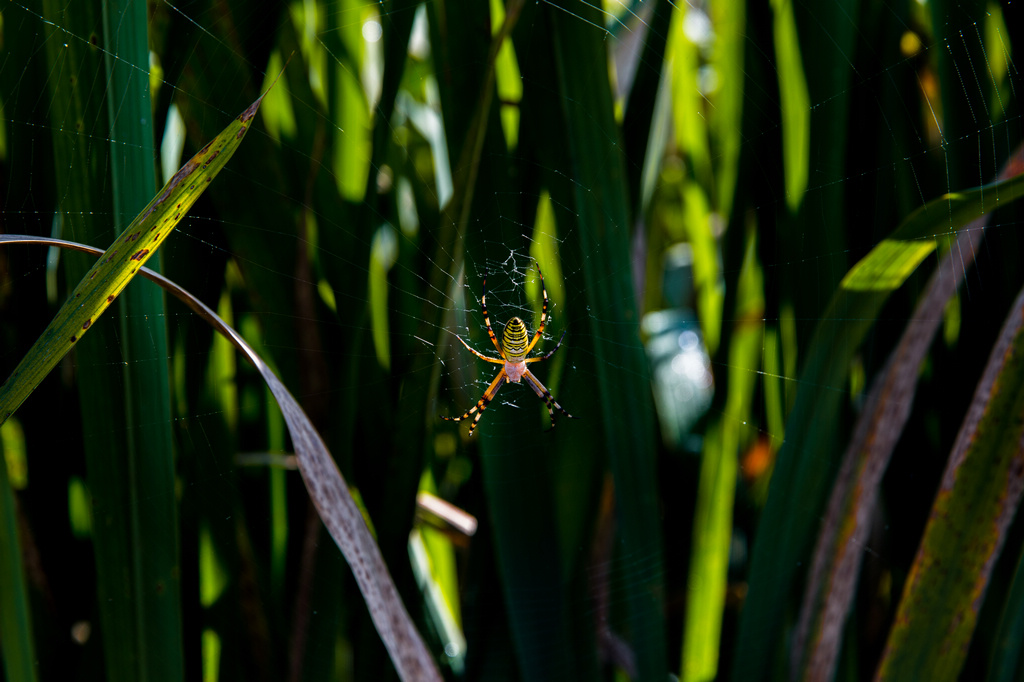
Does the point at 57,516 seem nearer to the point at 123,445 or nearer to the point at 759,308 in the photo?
the point at 123,445

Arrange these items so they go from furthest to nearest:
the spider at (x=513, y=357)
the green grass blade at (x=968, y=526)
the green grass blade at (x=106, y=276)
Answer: the spider at (x=513, y=357), the green grass blade at (x=968, y=526), the green grass blade at (x=106, y=276)

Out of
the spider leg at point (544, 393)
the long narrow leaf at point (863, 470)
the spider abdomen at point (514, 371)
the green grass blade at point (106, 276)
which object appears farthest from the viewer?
the spider abdomen at point (514, 371)

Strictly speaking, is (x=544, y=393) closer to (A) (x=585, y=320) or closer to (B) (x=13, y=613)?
(A) (x=585, y=320)

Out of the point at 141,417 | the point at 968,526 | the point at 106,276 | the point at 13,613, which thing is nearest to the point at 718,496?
the point at 968,526

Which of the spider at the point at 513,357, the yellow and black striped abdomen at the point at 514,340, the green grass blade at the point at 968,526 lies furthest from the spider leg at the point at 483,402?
the green grass blade at the point at 968,526

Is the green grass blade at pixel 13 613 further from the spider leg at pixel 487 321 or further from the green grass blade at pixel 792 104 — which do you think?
the green grass blade at pixel 792 104

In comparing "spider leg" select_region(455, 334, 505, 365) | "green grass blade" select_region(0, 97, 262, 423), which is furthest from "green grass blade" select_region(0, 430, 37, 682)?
"spider leg" select_region(455, 334, 505, 365)
